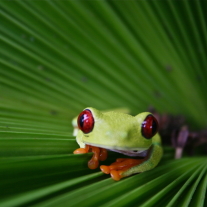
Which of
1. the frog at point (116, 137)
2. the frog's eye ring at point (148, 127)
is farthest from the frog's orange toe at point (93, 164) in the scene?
the frog's eye ring at point (148, 127)

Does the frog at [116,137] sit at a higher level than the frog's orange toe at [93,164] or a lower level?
higher

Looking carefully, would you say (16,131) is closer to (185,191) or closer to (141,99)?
(185,191)

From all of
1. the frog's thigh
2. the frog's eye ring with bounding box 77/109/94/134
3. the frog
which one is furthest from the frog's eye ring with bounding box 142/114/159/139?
the frog's eye ring with bounding box 77/109/94/134

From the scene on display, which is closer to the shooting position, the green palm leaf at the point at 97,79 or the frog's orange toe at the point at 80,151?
the green palm leaf at the point at 97,79

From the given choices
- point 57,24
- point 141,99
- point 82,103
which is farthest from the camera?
point 141,99

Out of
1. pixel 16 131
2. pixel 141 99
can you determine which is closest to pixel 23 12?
pixel 16 131

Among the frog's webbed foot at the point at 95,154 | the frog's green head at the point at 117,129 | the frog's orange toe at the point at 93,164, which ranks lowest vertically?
the frog's orange toe at the point at 93,164

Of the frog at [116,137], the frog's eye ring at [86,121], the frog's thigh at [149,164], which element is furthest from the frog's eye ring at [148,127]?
the frog's eye ring at [86,121]

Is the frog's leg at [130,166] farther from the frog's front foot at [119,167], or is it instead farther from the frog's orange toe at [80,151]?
the frog's orange toe at [80,151]

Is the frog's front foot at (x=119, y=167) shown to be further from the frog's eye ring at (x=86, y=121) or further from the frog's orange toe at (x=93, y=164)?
the frog's eye ring at (x=86, y=121)
